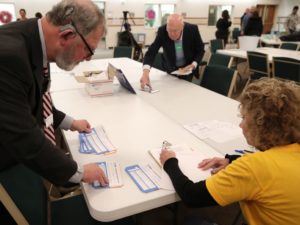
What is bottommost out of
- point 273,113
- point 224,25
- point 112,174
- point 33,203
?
point 33,203

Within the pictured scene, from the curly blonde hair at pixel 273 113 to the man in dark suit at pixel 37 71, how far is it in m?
0.63

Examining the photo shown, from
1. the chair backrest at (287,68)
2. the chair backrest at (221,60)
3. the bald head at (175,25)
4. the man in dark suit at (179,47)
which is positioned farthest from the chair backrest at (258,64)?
the bald head at (175,25)

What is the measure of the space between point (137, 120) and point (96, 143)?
1.35 feet

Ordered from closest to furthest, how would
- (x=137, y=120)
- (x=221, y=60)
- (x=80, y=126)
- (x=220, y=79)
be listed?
1. (x=80, y=126)
2. (x=137, y=120)
3. (x=220, y=79)
4. (x=221, y=60)

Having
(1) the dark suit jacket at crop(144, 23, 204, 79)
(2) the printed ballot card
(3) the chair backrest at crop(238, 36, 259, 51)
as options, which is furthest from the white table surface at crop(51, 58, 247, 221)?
(3) the chair backrest at crop(238, 36, 259, 51)

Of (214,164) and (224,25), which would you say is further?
(224,25)

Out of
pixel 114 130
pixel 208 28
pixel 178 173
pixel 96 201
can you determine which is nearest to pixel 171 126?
pixel 114 130

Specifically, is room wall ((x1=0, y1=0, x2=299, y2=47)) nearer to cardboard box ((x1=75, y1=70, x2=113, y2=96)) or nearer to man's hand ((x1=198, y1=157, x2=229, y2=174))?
cardboard box ((x1=75, y1=70, x2=113, y2=96))

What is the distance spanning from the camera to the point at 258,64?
4348mm

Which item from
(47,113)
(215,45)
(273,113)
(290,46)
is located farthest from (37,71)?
(290,46)

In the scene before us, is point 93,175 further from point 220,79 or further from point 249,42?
point 249,42

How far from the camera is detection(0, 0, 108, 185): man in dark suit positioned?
0.89 meters

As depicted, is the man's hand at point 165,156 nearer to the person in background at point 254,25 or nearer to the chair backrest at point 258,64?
Answer: the chair backrest at point 258,64

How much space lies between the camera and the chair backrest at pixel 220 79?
2600 mm
